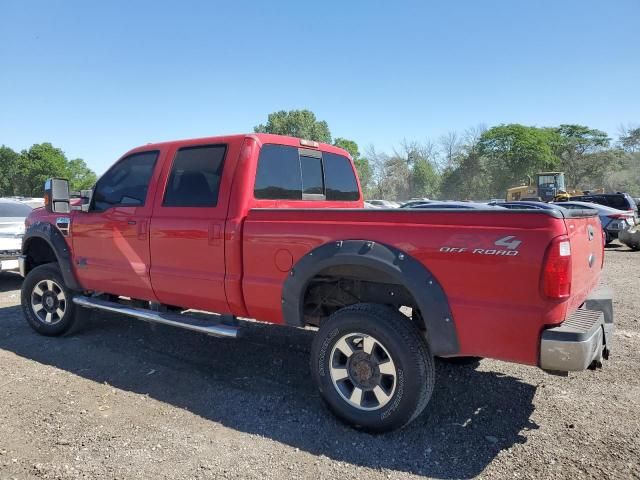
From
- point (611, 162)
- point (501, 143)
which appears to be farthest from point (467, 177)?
point (611, 162)

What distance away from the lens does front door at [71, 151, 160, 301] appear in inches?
179

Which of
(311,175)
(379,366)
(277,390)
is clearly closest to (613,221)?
(311,175)

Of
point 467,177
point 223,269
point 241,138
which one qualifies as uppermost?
point 467,177

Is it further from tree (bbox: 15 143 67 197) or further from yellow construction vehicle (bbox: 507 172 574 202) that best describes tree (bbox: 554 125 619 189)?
tree (bbox: 15 143 67 197)

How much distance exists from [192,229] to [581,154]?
80930mm

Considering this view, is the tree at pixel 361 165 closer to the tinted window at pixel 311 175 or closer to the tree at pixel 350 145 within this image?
the tree at pixel 350 145

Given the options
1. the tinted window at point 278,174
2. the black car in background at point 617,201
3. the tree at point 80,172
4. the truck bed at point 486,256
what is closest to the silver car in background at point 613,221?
the black car in background at point 617,201

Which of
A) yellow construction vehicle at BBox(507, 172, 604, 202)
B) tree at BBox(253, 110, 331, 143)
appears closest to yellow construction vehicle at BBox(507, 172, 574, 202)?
yellow construction vehicle at BBox(507, 172, 604, 202)

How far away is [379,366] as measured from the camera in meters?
3.28

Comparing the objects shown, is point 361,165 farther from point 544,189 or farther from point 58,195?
point 58,195

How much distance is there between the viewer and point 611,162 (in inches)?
2783

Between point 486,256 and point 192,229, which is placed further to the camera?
point 192,229

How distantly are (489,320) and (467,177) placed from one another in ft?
264

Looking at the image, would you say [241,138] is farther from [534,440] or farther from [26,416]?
[534,440]
